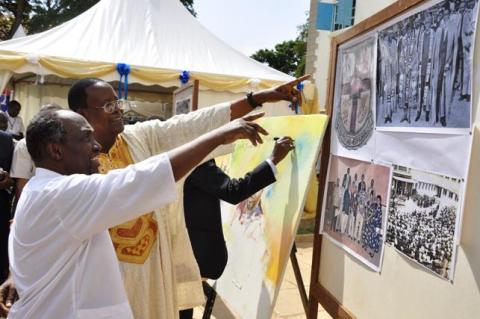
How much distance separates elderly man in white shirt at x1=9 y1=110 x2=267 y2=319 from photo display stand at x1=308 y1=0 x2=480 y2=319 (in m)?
0.63

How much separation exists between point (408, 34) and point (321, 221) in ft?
2.90

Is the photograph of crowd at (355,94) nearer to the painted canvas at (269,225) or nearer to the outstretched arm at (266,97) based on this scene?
the painted canvas at (269,225)

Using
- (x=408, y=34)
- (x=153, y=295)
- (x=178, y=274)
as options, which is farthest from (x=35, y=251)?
(x=408, y=34)

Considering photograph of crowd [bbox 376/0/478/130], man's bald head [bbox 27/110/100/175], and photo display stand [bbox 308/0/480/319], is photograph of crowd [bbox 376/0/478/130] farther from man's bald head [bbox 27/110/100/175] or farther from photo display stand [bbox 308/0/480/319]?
man's bald head [bbox 27/110/100/175]

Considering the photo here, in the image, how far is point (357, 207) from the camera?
1.57 meters

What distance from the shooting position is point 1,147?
2.99m

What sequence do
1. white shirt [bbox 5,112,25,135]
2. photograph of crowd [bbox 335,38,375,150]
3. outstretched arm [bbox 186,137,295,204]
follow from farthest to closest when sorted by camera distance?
white shirt [bbox 5,112,25,135] < outstretched arm [bbox 186,137,295,204] < photograph of crowd [bbox 335,38,375,150]

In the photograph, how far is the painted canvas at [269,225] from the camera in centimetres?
174

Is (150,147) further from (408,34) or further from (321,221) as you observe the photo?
(408,34)

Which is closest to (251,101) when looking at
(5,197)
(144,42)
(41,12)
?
(5,197)

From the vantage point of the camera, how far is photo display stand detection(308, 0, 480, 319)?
1.08 metres

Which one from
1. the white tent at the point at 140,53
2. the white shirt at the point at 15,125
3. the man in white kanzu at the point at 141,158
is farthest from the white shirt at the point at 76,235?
the white shirt at the point at 15,125

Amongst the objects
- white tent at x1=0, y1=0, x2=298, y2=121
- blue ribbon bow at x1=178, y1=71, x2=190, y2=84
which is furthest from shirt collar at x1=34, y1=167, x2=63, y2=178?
blue ribbon bow at x1=178, y1=71, x2=190, y2=84

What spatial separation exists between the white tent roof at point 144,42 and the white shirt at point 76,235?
4.70 m
